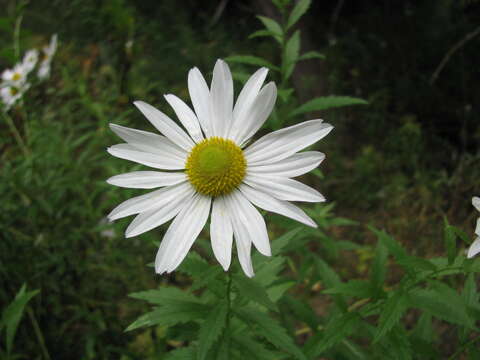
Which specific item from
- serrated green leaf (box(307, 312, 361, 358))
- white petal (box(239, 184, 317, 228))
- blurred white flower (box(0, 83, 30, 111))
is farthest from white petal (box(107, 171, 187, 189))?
blurred white flower (box(0, 83, 30, 111))

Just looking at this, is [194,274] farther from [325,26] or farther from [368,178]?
[325,26]

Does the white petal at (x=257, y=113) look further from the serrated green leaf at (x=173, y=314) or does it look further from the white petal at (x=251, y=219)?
the serrated green leaf at (x=173, y=314)

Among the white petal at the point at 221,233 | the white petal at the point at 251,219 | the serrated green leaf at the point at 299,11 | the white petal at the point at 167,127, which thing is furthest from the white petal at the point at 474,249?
the serrated green leaf at the point at 299,11

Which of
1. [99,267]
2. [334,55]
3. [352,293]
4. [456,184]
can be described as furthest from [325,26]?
[352,293]

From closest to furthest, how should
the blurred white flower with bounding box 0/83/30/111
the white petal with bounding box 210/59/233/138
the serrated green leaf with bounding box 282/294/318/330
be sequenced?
the white petal with bounding box 210/59/233/138, the serrated green leaf with bounding box 282/294/318/330, the blurred white flower with bounding box 0/83/30/111

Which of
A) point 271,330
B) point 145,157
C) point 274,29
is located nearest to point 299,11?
point 274,29

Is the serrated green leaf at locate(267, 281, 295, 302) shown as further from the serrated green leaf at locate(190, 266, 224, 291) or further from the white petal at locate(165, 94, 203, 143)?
the white petal at locate(165, 94, 203, 143)
